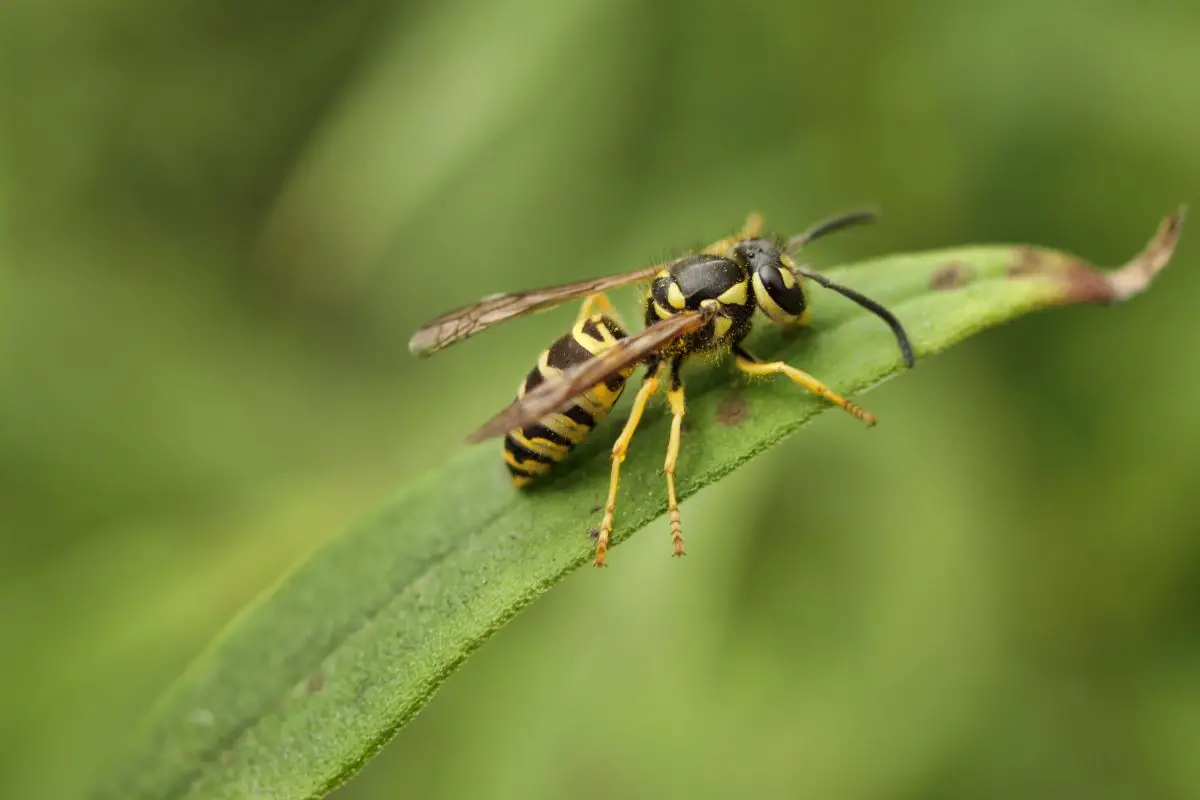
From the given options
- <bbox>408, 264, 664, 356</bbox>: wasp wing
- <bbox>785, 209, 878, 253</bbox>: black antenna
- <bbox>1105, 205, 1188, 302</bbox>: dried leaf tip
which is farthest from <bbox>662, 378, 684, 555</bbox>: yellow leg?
<bbox>1105, 205, 1188, 302</bbox>: dried leaf tip

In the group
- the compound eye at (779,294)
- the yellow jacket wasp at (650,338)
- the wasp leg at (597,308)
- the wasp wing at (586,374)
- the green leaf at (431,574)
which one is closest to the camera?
the green leaf at (431,574)

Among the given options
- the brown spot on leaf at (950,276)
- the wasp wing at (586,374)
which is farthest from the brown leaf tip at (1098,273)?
the wasp wing at (586,374)

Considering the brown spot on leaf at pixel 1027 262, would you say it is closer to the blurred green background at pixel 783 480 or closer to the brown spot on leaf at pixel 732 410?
the brown spot on leaf at pixel 732 410

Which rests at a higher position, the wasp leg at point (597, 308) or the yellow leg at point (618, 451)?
the wasp leg at point (597, 308)

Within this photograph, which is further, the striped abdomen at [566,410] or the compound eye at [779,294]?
the compound eye at [779,294]

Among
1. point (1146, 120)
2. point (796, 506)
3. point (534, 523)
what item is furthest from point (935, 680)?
point (1146, 120)

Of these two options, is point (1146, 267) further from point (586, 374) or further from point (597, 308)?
point (597, 308)

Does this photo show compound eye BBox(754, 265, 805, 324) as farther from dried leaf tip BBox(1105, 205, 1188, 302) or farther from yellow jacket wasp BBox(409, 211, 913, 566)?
dried leaf tip BBox(1105, 205, 1188, 302)

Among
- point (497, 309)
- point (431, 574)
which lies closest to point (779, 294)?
point (497, 309)
